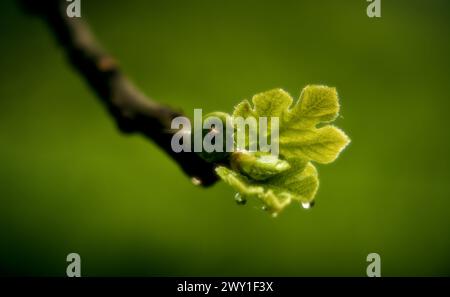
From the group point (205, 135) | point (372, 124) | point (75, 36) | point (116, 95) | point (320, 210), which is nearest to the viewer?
point (205, 135)

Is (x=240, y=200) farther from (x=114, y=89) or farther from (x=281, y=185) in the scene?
(x=114, y=89)

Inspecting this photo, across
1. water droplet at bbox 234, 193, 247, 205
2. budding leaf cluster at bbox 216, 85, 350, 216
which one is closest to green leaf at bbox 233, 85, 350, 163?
budding leaf cluster at bbox 216, 85, 350, 216

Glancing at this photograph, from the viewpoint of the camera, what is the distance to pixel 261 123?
2.25ft

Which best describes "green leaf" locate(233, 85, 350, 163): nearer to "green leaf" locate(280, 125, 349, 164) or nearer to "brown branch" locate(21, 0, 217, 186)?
"green leaf" locate(280, 125, 349, 164)

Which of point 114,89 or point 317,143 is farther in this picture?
point 114,89

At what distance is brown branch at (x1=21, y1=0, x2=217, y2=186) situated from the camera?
677mm

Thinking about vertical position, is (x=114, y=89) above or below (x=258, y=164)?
above

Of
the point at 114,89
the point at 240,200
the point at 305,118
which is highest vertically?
the point at 114,89

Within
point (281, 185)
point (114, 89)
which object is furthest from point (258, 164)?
point (114, 89)

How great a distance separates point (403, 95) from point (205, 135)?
2.64 metres

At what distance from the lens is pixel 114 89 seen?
853 mm

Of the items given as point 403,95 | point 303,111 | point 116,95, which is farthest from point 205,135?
point 403,95

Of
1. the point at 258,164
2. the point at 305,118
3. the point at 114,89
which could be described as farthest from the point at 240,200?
the point at 114,89

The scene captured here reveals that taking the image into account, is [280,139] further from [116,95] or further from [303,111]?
[116,95]
